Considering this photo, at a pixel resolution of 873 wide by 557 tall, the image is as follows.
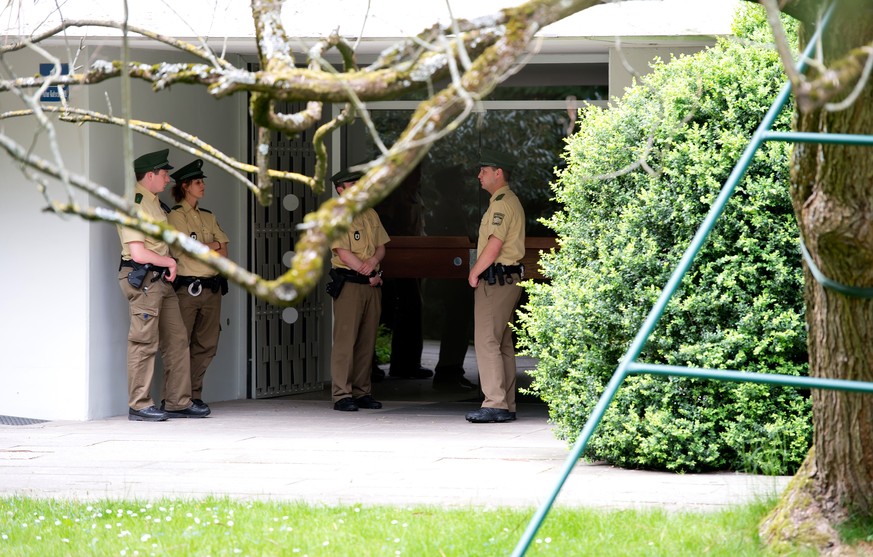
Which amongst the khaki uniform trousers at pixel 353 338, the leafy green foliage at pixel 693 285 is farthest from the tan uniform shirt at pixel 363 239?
the leafy green foliage at pixel 693 285

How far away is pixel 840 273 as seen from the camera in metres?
5.14

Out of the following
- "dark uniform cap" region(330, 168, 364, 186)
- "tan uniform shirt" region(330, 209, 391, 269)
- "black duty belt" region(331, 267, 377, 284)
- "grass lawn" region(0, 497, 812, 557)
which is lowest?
"grass lawn" region(0, 497, 812, 557)

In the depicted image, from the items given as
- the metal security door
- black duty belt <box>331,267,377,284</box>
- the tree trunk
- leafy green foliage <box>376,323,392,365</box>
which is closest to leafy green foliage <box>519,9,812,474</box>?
the tree trunk

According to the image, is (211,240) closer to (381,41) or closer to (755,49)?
(381,41)

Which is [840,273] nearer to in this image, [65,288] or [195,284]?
[195,284]

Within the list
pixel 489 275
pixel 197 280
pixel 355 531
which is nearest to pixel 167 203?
pixel 197 280

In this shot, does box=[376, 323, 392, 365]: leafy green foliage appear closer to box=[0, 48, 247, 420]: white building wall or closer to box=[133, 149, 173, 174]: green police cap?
box=[0, 48, 247, 420]: white building wall

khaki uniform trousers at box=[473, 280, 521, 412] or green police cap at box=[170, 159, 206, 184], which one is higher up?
green police cap at box=[170, 159, 206, 184]

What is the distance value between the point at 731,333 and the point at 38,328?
19.7 feet

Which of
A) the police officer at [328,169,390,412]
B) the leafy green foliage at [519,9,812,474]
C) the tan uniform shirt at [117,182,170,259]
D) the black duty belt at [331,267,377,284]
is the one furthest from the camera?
the black duty belt at [331,267,377,284]

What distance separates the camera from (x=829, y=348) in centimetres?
533

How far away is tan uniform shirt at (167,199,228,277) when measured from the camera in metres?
10.6

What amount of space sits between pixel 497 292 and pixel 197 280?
2583mm

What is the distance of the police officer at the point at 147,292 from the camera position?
9.98 metres
